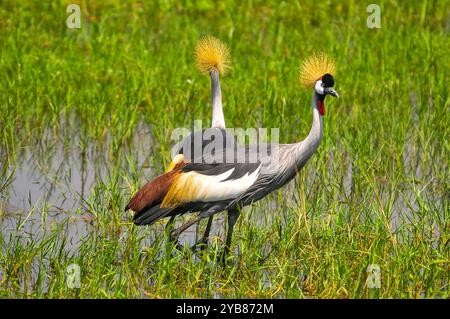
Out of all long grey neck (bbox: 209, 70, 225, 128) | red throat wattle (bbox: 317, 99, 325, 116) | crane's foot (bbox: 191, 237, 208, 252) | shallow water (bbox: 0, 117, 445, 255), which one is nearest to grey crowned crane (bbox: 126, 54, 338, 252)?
red throat wattle (bbox: 317, 99, 325, 116)

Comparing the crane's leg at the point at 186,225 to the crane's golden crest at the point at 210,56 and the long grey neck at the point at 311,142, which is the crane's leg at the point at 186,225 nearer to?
the long grey neck at the point at 311,142

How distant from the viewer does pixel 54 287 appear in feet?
17.3

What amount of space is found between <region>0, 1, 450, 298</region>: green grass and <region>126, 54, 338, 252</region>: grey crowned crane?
175 millimetres

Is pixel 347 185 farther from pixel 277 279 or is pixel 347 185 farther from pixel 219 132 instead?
pixel 277 279

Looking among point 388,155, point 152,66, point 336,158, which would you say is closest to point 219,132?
point 336,158

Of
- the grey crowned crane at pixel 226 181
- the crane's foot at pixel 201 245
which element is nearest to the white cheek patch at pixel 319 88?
the grey crowned crane at pixel 226 181

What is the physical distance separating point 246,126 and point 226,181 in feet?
6.58

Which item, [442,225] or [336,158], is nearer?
[442,225]

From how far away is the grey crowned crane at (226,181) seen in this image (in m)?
5.91

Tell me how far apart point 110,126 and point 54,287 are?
2.85 m

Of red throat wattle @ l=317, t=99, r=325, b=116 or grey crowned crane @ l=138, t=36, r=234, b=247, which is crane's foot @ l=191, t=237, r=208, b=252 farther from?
red throat wattle @ l=317, t=99, r=325, b=116

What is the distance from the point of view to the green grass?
18.1 ft

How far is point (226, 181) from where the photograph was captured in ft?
19.5

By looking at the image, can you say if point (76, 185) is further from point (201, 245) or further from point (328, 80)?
point (328, 80)
